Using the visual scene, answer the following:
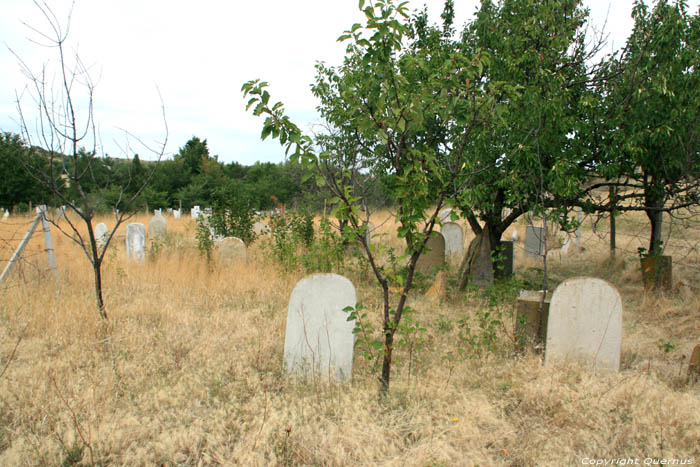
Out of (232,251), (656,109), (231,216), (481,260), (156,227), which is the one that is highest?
(656,109)

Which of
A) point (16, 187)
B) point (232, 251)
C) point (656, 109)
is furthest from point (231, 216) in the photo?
point (16, 187)

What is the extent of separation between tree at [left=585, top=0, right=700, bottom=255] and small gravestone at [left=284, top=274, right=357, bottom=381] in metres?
4.26

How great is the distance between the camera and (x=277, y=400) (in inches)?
125

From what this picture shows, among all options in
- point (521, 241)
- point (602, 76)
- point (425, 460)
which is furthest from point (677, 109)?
point (521, 241)

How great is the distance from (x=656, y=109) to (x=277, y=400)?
5.78 meters

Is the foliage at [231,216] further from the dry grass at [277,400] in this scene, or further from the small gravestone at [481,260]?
the small gravestone at [481,260]

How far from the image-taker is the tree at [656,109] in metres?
5.24

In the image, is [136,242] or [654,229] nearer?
[654,229]

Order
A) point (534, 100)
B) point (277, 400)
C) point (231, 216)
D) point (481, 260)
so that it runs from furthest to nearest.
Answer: point (231, 216) < point (481, 260) < point (534, 100) < point (277, 400)

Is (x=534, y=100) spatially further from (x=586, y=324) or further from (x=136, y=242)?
(x=136, y=242)

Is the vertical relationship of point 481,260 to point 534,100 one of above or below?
below

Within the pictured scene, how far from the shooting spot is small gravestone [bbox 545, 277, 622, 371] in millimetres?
3549

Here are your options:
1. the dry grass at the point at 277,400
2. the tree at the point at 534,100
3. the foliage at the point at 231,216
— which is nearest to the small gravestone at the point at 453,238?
the tree at the point at 534,100

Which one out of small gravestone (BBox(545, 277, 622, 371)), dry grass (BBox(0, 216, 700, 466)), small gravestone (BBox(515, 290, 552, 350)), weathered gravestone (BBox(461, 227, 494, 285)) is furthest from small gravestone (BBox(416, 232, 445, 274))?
small gravestone (BBox(545, 277, 622, 371))
